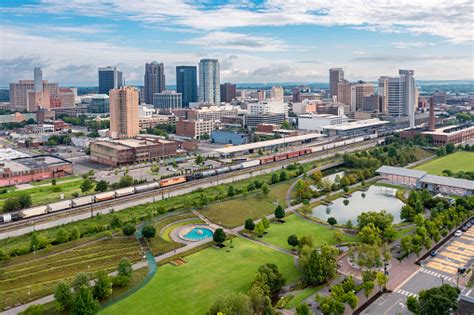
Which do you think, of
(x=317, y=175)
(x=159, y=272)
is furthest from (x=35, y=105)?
(x=159, y=272)

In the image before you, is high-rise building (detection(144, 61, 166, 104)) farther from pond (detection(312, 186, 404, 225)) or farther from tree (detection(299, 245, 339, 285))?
tree (detection(299, 245, 339, 285))

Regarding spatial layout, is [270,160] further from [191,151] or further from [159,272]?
[159,272]

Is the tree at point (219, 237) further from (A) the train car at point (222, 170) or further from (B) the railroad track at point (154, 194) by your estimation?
(A) the train car at point (222, 170)

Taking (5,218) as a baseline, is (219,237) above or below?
below

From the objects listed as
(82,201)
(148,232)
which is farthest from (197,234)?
(82,201)

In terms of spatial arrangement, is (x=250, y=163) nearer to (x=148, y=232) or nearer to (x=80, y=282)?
(x=148, y=232)

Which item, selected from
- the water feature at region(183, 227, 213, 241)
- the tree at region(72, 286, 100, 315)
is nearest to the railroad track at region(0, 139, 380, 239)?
the water feature at region(183, 227, 213, 241)
